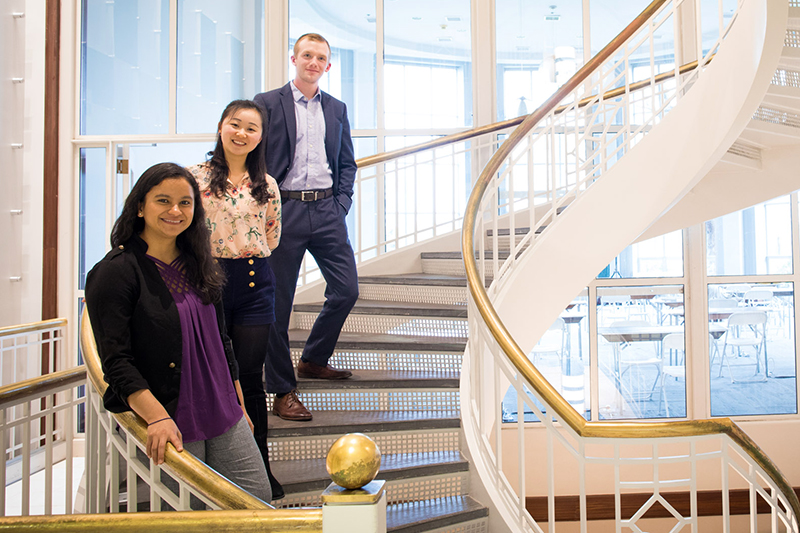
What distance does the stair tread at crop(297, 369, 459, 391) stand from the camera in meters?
2.64

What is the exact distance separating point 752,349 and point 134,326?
559 centimetres

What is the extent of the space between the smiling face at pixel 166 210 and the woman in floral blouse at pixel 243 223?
0.35 m

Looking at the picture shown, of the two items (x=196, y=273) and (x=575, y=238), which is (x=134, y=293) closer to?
(x=196, y=273)

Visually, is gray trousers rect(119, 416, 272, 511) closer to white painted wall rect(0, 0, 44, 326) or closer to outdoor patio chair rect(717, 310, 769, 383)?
white painted wall rect(0, 0, 44, 326)

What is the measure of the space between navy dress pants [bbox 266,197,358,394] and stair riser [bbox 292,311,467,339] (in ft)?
2.12

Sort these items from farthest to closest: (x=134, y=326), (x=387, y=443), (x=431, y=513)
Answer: (x=387, y=443), (x=431, y=513), (x=134, y=326)

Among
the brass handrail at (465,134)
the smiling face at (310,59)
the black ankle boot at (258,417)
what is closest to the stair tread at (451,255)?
the brass handrail at (465,134)

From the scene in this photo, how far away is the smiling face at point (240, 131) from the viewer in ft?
5.56

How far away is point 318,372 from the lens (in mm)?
2668

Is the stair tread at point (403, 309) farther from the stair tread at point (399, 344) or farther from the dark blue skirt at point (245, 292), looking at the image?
the dark blue skirt at point (245, 292)

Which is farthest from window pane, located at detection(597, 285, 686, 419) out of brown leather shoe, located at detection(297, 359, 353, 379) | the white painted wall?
the white painted wall

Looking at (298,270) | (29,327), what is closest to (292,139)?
(298,270)

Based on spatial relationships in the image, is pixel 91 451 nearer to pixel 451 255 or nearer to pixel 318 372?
pixel 318 372

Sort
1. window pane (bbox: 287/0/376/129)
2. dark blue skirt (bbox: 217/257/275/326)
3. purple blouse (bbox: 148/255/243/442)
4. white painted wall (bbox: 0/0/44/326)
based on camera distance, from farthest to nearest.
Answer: window pane (bbox: 287/0/376/129) → white painted wall (bbox: 0/0/44/326) → dark blue skirt (bbox: 217/257/275/326) → purple blouse (bbox: 148/255/243/442)
